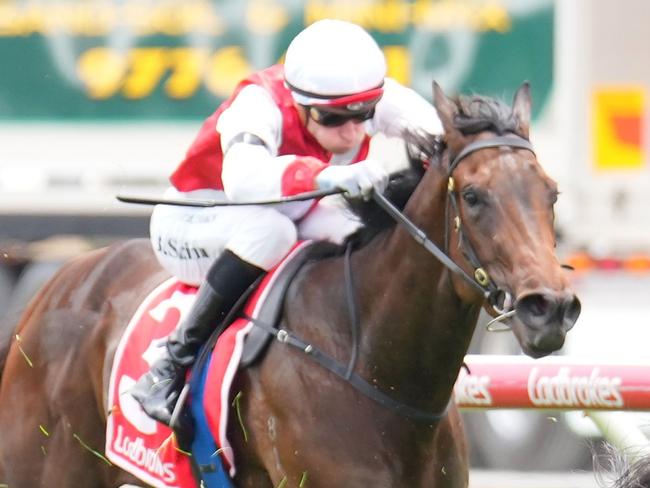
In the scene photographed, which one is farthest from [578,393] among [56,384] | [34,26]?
[34,26]

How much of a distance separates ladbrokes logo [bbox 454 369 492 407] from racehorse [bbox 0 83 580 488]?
77cm

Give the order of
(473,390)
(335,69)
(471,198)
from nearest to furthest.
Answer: (471,198)
(335,69)
(473,390)

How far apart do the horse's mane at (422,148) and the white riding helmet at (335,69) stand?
18 centimetres

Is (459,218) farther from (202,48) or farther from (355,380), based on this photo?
(202,48)

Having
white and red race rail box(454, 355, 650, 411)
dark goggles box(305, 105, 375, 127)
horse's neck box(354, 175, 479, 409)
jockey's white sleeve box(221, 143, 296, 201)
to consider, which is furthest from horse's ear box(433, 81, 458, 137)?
white and red race rail box(454, 355, 650, 411)

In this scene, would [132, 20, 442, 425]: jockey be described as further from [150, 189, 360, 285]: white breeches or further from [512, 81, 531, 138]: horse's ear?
[512, 81, 531, 138]: horse's ear

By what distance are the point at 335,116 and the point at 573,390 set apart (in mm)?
1354

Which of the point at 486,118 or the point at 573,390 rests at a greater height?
the point at 486,118

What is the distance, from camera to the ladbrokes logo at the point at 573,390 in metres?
5.41

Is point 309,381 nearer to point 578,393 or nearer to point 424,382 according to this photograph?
point 424,382

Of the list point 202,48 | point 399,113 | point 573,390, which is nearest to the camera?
point 399,113

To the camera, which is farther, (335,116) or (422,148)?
(335,116)

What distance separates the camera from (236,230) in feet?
16.4

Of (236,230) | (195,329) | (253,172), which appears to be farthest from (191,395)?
(253,172)
